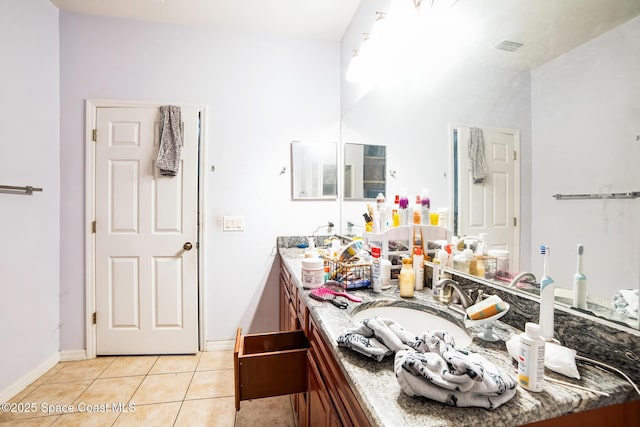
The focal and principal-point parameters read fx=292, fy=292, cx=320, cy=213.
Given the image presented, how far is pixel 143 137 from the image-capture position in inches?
91.0

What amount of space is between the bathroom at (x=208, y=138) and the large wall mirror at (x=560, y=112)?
38 centimetres

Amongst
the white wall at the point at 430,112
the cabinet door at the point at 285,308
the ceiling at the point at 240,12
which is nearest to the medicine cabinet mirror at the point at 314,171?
the white wall at the point at 430,112

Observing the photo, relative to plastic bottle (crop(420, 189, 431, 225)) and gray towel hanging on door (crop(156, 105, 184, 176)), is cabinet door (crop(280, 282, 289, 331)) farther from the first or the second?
gray towel hanging on door (crop(156, 105, 184, 176))

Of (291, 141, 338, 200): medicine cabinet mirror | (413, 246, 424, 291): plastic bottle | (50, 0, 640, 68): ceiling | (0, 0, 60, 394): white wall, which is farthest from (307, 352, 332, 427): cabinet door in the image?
(0, 0, 60, 394): white wall

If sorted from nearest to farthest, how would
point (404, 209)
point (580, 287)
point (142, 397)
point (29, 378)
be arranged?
point (580, 287), point (404, 209), point (142, 397), point (29, 378)

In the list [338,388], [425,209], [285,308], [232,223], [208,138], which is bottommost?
[285,308]

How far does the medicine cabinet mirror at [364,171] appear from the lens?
1979 millimetres

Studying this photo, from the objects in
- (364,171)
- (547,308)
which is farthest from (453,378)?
(364,171)

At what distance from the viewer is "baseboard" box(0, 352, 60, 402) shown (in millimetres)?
1801

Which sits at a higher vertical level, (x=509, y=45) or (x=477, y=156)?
(x=509, y=45)

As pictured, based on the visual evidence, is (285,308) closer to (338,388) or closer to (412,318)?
(412,318)

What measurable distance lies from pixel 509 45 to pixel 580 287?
785mm

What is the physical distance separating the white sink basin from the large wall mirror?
310mm

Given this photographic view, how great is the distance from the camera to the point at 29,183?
1.99 metres
